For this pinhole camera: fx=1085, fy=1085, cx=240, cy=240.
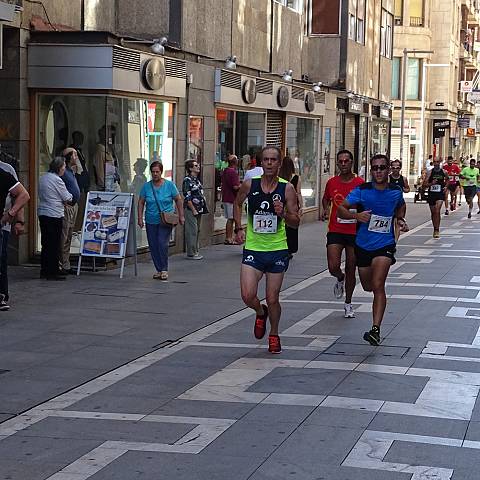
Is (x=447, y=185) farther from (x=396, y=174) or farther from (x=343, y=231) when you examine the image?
(x=343, y=231)

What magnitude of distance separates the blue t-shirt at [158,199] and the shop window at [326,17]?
16.6m

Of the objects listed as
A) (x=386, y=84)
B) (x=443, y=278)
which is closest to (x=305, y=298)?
(x=443, y=278)

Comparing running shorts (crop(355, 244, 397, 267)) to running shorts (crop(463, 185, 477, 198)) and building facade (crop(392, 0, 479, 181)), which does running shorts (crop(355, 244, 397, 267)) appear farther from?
building facade (crop(392, 0, 479, 181))

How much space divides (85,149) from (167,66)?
2.39m

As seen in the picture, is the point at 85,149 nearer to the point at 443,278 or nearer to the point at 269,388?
the point at 443,278

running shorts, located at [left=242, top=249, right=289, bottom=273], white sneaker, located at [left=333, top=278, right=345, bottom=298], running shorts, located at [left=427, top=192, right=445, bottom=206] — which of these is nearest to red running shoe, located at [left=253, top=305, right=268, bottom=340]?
running shorts, located at [left=242, top=249, right=289, bottom=273]

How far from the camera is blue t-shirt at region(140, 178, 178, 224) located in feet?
48.9

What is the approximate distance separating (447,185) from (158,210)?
19322mm

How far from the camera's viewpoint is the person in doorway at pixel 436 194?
78.7 ft

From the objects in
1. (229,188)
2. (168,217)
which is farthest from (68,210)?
(229,188)

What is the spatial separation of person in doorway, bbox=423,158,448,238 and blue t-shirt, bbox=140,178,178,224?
10.4m

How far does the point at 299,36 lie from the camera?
92.0 ft

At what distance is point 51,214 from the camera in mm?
14398

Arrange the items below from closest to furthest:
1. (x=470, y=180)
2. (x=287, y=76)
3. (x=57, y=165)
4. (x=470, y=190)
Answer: (x=57, y=165) < (x=287, y=76) < (x=470, y=190) < (x=470, y=180)
